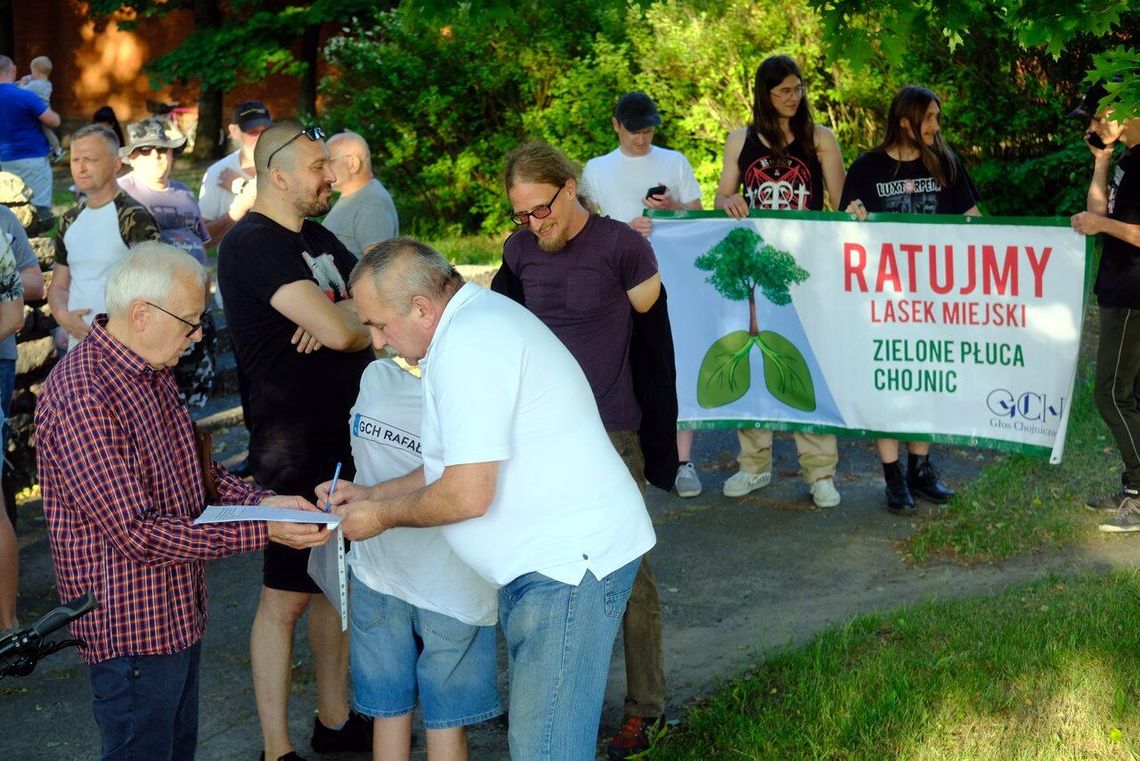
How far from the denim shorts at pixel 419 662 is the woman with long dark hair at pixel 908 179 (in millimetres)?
3749

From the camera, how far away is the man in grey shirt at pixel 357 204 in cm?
669

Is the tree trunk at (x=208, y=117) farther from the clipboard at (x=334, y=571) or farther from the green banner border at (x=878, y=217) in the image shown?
the clipboard at (x=334, y=571)

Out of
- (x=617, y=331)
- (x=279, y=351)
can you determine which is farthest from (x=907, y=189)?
(x=279, y=351)

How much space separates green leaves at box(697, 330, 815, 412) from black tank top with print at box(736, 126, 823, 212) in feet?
2.32

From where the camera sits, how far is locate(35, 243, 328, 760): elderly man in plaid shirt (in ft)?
11.3

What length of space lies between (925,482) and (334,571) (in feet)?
14.0

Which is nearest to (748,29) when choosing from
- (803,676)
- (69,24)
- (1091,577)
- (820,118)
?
(820,118)

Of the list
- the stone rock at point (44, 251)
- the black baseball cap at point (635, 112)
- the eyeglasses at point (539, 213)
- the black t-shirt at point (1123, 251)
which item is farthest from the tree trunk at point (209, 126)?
the eyeglasses at point (539, 213)

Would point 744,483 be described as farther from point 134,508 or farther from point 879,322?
point 134,508

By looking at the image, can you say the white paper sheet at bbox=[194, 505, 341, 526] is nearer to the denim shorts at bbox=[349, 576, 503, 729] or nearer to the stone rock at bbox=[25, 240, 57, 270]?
the denim shorts at bbox=[349, 576, 503, 729]

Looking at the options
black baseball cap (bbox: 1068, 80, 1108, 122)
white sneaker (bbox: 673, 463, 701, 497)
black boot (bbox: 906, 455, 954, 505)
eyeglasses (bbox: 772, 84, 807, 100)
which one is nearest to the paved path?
white sneaker (bbox: 673, 463, 701, 497)

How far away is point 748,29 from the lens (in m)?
12.6

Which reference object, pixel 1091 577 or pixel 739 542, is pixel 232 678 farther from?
pixel 1091 577

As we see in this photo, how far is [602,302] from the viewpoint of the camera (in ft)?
15.7
